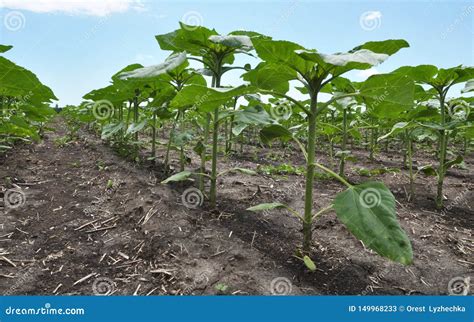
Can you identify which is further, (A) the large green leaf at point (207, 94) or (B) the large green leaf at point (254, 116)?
(B) the large green leaf at point (254, 116)

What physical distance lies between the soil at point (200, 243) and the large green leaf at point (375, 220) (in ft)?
1.75

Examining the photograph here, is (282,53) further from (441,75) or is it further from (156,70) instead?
(441,75)

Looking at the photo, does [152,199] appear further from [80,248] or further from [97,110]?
[97,110]

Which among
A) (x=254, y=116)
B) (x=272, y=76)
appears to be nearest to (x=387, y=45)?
(x=272, y=76)

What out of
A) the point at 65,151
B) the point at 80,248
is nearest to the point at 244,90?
the point at 80,248

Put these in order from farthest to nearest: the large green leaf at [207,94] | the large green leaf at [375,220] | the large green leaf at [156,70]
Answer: the large green leaf at [156,70], the large green leaf at [207,94], the large green leaf at [375,220]

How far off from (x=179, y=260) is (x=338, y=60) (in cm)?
155

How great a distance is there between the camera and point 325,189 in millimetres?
3975

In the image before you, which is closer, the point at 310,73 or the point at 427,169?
the point at 310,73

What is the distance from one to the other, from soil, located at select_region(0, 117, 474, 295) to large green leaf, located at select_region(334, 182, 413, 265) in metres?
0.53

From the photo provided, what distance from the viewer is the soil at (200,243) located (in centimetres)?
203

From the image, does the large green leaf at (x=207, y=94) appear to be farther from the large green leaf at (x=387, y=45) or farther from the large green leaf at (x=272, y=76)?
the large green leaf at (x=387, y=45)

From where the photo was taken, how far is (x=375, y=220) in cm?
163

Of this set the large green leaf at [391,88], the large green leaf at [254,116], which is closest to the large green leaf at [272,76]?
the large green leaf at [254,116]
